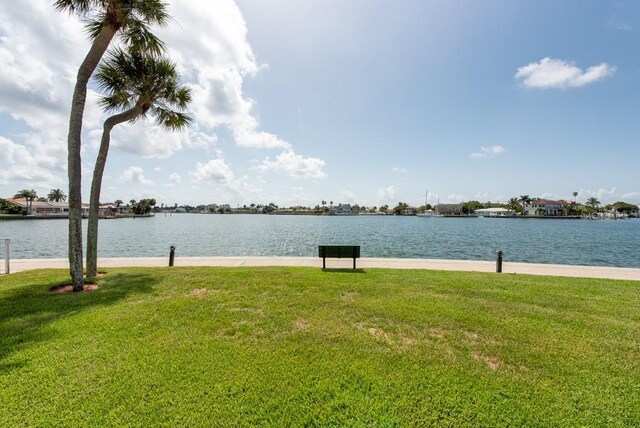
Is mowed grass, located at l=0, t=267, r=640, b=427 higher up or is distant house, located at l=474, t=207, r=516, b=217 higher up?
distant house, located at l=474, t=207, r=516, b=217

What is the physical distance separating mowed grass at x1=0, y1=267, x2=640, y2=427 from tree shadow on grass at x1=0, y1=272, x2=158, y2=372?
1.8 inches

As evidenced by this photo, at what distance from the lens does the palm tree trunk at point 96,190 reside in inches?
328

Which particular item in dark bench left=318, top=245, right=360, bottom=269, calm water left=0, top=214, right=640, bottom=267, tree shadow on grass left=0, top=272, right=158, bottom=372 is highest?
dark bench left=318, top=245, right=360, bottom=269

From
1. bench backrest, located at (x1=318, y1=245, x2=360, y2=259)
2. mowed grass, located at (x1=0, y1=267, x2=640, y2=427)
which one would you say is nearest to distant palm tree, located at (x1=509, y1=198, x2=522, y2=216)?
mowed grass, located at (x1=0, y1=267, x2=640, y2=427)

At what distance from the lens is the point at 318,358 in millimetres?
3803

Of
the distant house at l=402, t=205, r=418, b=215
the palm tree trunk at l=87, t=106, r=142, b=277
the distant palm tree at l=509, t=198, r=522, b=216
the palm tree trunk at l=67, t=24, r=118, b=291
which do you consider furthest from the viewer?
the distant house at l=402, t=205, r=418, b=215

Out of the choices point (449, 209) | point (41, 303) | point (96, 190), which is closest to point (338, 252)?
point (41, 303)

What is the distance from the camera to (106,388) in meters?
3.15

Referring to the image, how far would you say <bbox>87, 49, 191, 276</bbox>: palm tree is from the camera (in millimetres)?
8500

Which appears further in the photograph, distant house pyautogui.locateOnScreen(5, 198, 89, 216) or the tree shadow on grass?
distant house pyautogui.locateOnScreen(5, 198, 89, 216)

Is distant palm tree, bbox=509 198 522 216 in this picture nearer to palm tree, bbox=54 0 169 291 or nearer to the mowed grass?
the mowed grass

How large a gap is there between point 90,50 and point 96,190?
3866mm

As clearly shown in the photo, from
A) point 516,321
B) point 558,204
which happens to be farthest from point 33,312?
point 558,204

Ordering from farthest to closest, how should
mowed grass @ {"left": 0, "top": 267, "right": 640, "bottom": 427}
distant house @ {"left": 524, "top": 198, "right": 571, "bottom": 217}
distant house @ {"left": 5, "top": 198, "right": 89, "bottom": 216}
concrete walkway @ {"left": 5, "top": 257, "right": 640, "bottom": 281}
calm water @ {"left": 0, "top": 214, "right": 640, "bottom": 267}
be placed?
distant house @ {"left": 524, "top": 198, "right": 571, "bottom": 217} < distant house @ {"left": 5, "top": 198, "right": 89, "bottom": 216} < calm water @ {"left": 0, "top": 214, "right": 640, "bottom": 267} < concrete walkway @ {"left": 5, "top": 257, "right": 640, "bottom": 281} < mowed grass @ {"left": 0, "top": 267, "right": 640, "bottom": 427}
